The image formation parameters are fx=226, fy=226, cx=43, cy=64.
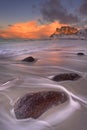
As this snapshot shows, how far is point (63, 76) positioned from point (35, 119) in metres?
2.63

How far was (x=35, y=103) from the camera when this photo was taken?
3762 millimetres

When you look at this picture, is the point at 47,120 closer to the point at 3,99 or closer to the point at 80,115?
the point at 80,115

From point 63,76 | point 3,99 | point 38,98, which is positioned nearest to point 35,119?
point 38,98

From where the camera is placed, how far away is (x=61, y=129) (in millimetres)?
3254

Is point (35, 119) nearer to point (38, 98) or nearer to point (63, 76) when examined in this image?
point (38, 98)

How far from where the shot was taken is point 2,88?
5.20 m

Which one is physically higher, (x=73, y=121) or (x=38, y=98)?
(x=38, y=98)

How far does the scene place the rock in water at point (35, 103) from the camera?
360cm

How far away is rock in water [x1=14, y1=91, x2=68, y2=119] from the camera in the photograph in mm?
3596

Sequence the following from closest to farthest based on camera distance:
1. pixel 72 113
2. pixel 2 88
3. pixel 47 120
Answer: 1. pixel 47 120
2. pixel 72 113
3. pixel 2 88

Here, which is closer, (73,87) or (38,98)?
(38,98)

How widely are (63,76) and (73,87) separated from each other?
0.70 metres

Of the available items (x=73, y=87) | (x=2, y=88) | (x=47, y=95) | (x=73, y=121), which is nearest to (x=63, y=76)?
(x=73, y=87)

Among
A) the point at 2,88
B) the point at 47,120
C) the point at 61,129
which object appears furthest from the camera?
the point at 2,88
